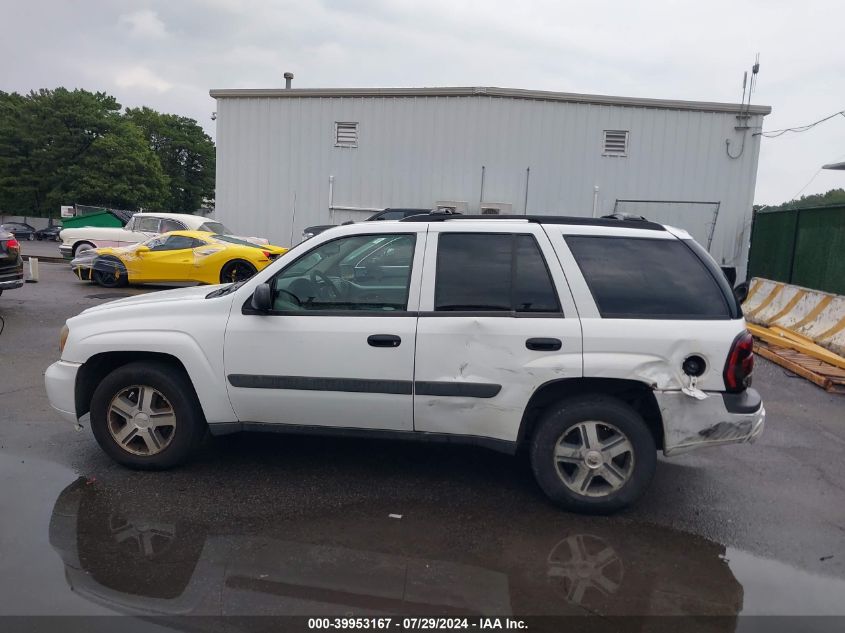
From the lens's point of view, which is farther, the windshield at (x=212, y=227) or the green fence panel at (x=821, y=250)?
the windshield at (x=212, y=227)

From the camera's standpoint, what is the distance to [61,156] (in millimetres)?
55344

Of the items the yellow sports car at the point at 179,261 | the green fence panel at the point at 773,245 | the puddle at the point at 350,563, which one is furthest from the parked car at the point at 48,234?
the puddle at the point at 350,563

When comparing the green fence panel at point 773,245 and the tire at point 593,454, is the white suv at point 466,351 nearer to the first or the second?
the tire at point 593,454

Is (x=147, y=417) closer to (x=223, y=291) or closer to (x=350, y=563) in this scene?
(x=223, y=291)

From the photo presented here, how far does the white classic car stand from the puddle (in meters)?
13.9

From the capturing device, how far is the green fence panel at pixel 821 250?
12219 millimetres

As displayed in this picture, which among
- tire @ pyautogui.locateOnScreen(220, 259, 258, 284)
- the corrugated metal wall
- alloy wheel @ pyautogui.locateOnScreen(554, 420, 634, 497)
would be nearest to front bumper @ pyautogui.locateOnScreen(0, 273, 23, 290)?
tire @ pyautogui.locateOnScreen(220, 259, 258, 284)

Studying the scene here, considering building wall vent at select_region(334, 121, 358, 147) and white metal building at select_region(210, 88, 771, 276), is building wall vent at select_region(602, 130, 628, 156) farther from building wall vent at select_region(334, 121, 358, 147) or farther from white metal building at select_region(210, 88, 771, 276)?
building wall vent at select_region(334, 121, 358, 147)

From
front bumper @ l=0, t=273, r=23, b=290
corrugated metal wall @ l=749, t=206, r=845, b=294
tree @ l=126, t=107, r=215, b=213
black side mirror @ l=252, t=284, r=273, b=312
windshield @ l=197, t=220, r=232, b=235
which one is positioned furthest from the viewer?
tree @ l=126, t=107, r=215, b=213

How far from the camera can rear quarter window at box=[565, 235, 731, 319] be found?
414 centimetres

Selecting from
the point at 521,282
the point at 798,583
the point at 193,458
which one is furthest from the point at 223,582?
the point at 798,583

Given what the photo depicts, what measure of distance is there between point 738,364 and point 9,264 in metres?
10.8

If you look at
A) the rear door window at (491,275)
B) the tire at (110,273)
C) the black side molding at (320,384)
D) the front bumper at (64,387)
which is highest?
the rear door window at (491,275)

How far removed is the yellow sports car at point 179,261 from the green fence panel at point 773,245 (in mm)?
10948
